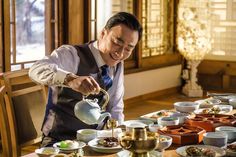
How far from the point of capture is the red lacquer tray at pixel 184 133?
2.18m

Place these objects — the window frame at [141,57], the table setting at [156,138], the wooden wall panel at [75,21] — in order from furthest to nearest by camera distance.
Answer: the window frame at [141,57] < the wooden wall panel at [75,21] < the table setting at [156,138]

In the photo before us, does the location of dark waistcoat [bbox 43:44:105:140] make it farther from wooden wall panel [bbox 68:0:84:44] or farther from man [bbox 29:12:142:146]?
wooden wall panel [bbox 68:0:84:44]

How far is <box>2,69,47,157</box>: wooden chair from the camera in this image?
2.50 metres

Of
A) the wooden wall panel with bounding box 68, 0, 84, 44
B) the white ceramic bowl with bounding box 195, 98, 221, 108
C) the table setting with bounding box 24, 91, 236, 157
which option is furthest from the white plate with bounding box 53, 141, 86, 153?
the wooden wall panel with bounding box 68, 0, 84, 44

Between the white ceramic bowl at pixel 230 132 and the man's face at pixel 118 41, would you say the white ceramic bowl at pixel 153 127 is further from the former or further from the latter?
the man's face at pixel 118 41

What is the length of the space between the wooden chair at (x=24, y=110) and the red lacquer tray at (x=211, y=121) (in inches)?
33.0

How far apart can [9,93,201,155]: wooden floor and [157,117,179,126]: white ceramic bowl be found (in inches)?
121

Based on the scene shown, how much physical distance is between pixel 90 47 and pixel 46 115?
0.44 meters

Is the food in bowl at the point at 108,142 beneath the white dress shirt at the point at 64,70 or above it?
beneath

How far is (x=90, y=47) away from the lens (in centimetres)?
265

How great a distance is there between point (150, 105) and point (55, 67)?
13.7ft

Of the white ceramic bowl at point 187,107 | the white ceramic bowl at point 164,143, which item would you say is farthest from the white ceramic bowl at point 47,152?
the white ceramic bowl at point 187,107

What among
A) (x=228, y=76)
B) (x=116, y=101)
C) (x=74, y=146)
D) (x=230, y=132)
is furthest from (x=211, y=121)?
(x=228, y=76)

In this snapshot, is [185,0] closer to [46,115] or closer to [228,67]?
[228,67]
